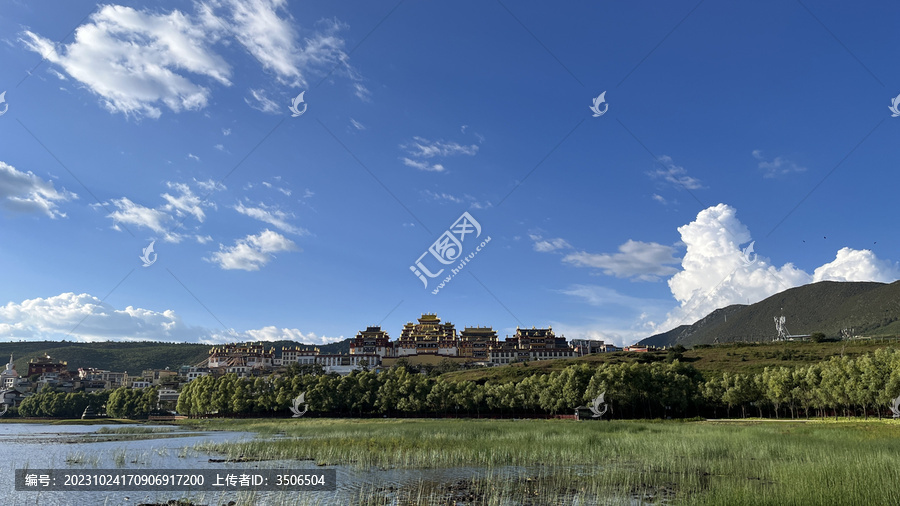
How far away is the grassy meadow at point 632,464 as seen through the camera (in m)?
18.1

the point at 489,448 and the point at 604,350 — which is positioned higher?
the point at 604,350

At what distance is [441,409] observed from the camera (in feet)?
300

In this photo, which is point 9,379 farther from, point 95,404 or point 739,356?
point 739,356

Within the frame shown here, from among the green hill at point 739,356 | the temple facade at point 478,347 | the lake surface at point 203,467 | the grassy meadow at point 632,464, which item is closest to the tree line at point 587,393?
the green hill at point 739,356

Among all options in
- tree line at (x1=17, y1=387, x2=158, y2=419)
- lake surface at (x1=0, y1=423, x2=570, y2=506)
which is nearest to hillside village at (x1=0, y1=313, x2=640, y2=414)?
tree line at (x1=17, y1=387, x2=158, y2=419)

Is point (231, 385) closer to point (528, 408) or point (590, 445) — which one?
point (528, 408)

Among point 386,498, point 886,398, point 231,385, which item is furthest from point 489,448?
point 231,385

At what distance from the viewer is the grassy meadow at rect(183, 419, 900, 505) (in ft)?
59.4

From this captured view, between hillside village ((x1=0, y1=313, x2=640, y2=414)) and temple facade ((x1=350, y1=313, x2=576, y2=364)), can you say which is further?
temple facade ((x1=350, y1=313, x2=576, y2=364))

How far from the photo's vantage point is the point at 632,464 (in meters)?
28.3

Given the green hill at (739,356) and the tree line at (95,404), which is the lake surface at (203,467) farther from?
the tree line at (95,404)

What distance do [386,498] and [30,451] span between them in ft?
109

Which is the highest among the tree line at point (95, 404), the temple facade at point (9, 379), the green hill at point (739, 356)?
the green hill at point (739, 356)

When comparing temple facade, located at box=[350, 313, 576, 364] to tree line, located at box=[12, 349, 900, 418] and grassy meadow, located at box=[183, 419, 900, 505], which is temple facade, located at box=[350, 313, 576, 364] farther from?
grassy meadow, located at box=[183, 419, 900, 505]
